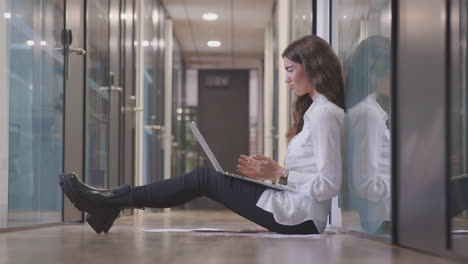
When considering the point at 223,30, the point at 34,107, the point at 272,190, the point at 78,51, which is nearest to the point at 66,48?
the point at 78,51

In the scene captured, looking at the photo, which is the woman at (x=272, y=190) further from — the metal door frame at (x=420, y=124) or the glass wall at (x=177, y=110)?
the glass wall at (x=177, y=110)

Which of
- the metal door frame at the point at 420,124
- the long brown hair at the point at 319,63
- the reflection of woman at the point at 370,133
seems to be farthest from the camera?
the long brown hair at the point at 319,63

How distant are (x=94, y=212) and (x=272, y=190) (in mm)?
698

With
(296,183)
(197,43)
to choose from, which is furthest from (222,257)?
(197,43)

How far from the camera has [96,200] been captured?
108 inches

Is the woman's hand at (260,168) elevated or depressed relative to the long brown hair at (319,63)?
depressed

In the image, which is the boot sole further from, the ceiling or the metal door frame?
the ceiling

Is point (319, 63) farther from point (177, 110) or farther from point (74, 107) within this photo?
point (177, 110)

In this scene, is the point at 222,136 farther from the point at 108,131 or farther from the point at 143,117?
the point at 108,131

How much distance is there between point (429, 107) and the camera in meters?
1.92

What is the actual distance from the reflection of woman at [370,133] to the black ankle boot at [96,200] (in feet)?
2.95

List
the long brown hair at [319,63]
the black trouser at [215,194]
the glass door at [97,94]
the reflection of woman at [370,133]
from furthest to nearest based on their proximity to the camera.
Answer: the glass door at [97,94]
the long brown hair at [319,63]
the black trouser at [215,194]
the reflection of woman at [370,133]

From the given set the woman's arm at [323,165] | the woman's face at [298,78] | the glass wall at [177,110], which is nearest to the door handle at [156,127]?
the glass wall at [177,110]

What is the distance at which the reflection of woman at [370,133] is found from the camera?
7.68 feet
